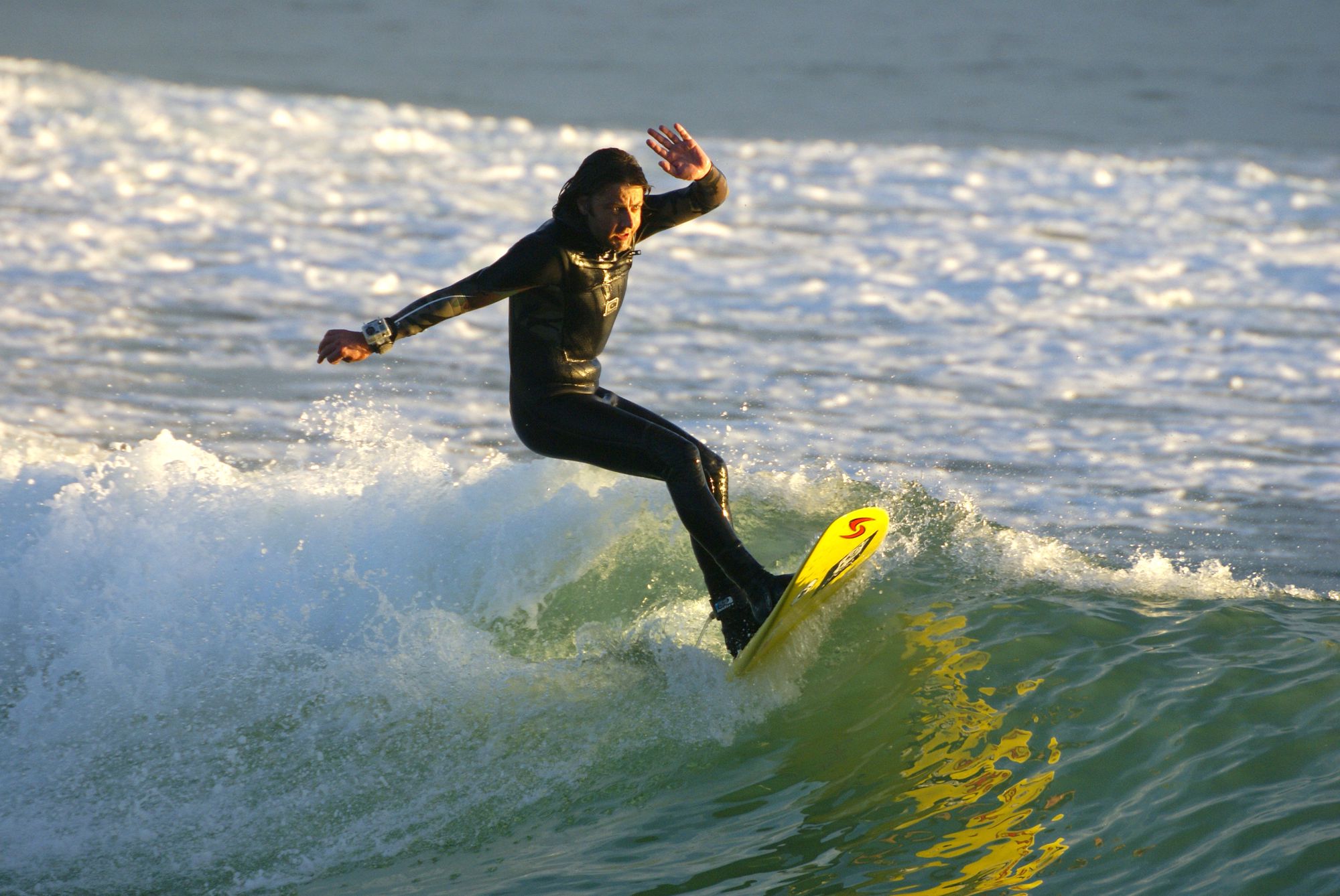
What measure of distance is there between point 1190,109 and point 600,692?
1947 cm

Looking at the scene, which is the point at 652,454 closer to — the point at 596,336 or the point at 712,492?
the point at 712,492

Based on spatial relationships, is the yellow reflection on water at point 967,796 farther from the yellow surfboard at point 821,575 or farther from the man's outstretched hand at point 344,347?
the man's outstretched hand at point 344,347

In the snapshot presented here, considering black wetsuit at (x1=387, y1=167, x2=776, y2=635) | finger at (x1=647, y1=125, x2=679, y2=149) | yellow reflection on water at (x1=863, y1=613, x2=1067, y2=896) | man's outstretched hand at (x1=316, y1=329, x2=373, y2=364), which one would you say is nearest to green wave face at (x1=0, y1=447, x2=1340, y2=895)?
yellow reflection on water at (x1=863, y1=613, x2=1067, y2=896)

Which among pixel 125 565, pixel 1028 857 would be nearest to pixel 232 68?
pixel 125 565

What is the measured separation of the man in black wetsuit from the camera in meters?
5.16

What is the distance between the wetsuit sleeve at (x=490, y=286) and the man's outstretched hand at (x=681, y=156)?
604mm

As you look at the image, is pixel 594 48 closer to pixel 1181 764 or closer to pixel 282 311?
pixel 282 311

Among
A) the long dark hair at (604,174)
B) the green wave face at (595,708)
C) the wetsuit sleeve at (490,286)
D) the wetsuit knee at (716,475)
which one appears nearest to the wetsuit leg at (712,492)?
the wetsuit knee at (716,475)

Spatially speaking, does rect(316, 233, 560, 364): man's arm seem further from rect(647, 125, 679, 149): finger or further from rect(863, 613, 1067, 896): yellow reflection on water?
rect(863, 613, 1067, 896): yellow reflection on water

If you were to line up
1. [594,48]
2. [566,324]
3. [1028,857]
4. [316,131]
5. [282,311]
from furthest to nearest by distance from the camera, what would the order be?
[594,48] → [316,131] → [282,311] → [566,324] → [1028,857]

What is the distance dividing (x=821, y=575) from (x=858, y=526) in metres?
0.43

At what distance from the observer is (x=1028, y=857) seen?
442 centimetres

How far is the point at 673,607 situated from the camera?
6.28 metres

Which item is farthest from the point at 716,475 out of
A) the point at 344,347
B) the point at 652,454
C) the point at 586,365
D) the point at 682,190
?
the point at 344,347
